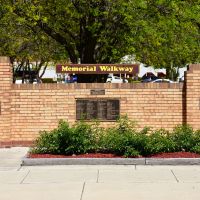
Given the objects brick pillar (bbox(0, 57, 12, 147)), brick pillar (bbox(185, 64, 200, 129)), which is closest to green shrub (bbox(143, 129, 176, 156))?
brick pillar (bbox(185, 64, 200, 129))

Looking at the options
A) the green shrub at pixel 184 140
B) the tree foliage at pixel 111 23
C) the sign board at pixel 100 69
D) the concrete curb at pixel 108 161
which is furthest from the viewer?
the tree foliage at pixel 111 23

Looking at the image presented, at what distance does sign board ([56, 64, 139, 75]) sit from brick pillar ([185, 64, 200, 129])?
1537mm

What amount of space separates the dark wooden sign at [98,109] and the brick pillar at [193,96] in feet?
6.43

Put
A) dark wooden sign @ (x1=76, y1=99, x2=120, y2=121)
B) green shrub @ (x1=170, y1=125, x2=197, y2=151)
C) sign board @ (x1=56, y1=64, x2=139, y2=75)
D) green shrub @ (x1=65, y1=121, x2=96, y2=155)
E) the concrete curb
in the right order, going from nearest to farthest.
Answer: the concrete curb, green shrub @ (x1=65, y1=121, x2=96, y2=155), green shrub @ (x1=170, y1=125, x2=197, y2=151), dark wooden sign @ (x1=76, y1=99, x2=120, y2=121), sign board @ (x1=56, y1=64, x2=139, y2=75)

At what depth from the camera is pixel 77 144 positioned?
12.4 metres

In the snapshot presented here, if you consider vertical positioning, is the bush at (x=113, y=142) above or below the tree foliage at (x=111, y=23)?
below

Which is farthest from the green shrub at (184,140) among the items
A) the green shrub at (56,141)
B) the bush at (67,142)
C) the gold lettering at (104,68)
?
the gold lettering at (104,68)

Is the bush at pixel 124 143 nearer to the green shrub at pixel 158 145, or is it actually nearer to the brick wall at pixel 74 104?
the green shrub at pixel 158 145

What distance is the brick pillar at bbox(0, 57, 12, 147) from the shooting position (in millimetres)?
14922

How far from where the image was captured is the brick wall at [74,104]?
15.2 m

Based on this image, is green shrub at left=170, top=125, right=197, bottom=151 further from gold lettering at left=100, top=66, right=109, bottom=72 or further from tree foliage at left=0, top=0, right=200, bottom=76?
tree foliage at left=0, top=0, right=200, bottom=76
